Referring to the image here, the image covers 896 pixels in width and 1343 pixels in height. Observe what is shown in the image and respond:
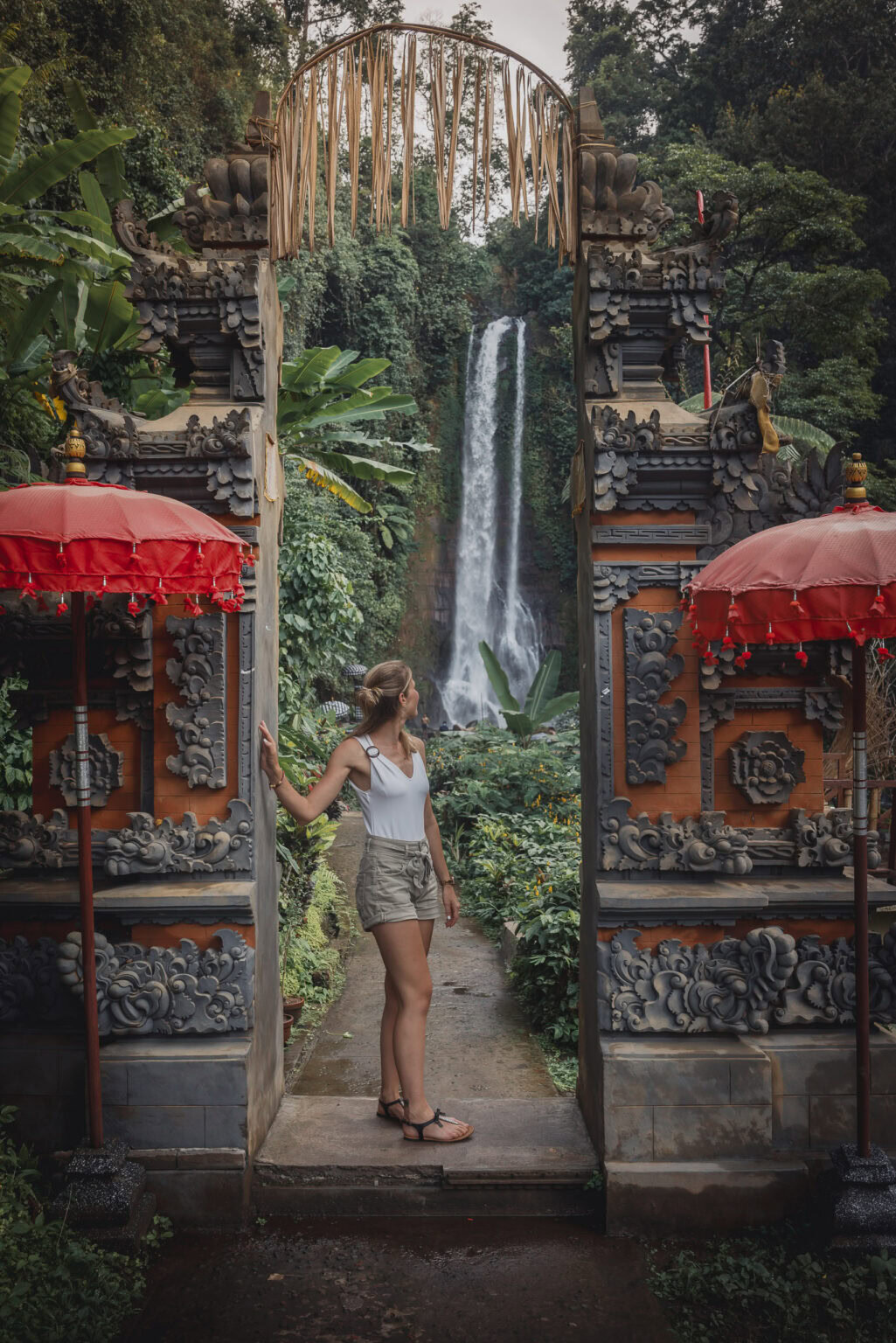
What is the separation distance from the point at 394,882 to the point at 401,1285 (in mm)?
1388

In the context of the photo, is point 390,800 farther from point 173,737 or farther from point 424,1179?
point 424,1179

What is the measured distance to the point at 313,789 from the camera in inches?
151

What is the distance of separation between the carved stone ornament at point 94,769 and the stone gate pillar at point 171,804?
1 cm

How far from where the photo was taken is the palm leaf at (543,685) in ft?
42.9

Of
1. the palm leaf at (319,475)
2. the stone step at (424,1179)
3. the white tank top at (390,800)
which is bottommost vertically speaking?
the stone step at (424,1179)

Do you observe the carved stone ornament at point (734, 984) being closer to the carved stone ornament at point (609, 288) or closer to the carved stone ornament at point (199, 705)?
the carved stone ornament at point (199, 705)

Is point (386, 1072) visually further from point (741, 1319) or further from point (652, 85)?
point (652, 85)

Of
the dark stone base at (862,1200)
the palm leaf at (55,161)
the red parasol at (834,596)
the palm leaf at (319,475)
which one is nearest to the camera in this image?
the red parasol at (834,596)

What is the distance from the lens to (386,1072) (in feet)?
13.7

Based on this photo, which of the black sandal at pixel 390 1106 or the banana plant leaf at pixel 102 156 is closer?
the black sandal at pixel 390 1106

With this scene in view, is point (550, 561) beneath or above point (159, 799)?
above

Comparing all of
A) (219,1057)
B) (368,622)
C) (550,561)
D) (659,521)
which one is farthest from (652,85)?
(219,1057)

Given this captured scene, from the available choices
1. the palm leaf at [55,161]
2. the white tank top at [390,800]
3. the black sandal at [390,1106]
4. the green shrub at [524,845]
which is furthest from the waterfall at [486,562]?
the white tank top at [390,800]

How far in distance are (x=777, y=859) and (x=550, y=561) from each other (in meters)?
22.1
